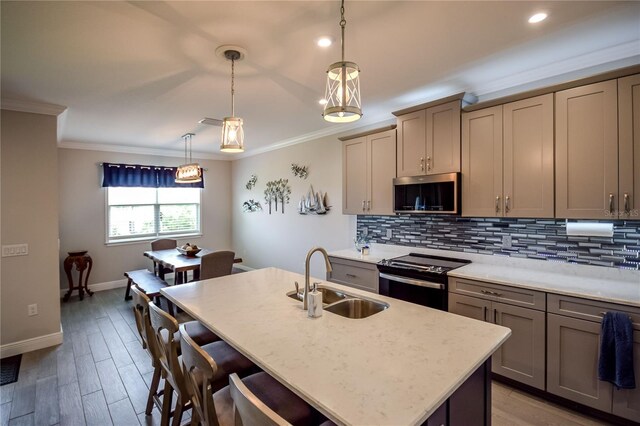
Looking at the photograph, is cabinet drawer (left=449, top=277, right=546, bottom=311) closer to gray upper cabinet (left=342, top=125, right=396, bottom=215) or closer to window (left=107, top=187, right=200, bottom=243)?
gray upper cabinet (left=342, top=125, right=396, bottom=215)

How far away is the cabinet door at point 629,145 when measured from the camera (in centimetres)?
208

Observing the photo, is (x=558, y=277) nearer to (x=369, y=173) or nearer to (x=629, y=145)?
(x=629, y=145)

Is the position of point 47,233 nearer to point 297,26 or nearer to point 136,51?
point 136,51

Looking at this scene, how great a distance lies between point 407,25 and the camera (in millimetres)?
1995

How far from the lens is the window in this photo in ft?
18.9

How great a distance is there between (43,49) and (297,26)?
188cm

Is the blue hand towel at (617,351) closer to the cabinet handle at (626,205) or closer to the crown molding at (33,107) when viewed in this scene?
the cabinet handle at (626,205)

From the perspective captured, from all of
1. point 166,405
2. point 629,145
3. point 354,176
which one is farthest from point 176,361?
point 629,145

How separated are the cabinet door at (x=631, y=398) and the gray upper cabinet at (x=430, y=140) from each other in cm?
178

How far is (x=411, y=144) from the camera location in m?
3.29

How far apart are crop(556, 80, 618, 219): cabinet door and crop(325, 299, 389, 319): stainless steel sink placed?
5.61ft

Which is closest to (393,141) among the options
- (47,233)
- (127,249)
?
(47,233)

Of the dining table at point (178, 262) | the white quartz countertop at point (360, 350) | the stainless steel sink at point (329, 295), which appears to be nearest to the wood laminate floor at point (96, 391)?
the dining table at point (178, 262)

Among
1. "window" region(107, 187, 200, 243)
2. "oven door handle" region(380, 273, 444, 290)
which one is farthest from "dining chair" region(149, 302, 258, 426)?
"window" region(107, 187, 200, 243)
